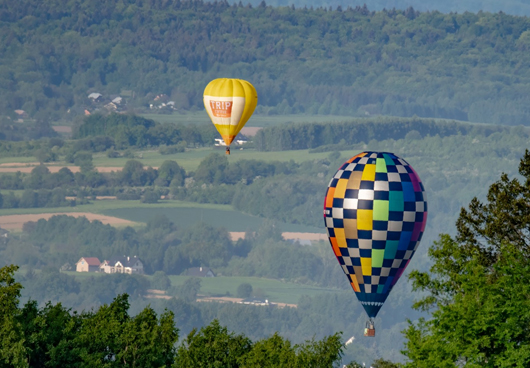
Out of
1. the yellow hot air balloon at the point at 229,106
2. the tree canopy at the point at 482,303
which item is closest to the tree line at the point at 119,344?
the tree canopy at the point at 482,303

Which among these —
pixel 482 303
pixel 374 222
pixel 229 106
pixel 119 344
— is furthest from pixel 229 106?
pixel 482 303

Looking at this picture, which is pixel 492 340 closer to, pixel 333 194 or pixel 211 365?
pixel 211 365

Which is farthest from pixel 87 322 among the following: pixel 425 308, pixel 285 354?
pixel 425 308

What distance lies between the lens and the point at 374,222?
192ft

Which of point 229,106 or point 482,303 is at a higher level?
point 229,106

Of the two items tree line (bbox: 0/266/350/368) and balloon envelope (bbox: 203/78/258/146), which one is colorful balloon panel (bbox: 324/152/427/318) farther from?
balloon envelope (bbox: 203/78/258/146)

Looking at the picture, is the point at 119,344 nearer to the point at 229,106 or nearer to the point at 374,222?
the point at 374,222

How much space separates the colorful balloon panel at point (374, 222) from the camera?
58594mm

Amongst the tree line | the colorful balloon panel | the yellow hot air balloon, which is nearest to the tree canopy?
the tree line

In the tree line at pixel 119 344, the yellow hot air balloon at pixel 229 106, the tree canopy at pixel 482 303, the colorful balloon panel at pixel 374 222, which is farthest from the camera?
the yellow hot air balloon at pixel 229 106

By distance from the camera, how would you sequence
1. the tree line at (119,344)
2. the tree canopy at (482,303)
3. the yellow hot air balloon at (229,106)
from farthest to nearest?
the yellow hot air balloon at (229,106), the tree line at (119,344), the tree canopy at (482,303)

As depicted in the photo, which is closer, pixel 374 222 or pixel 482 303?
pixel 482 303

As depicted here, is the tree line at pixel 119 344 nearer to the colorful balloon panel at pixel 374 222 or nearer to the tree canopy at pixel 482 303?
the tree canopy at pixel 482 303

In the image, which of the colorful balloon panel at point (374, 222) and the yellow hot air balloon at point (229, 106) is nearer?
the colorful balloon panel at point (374, 222)
